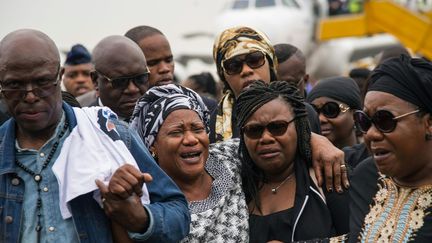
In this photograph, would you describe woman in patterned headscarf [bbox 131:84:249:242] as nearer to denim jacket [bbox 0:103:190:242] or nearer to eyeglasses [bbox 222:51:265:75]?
denim jacket [bbox 0:103:190:242]

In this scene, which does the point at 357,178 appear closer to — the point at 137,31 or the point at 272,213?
the point at 272,213

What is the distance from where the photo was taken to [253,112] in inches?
203

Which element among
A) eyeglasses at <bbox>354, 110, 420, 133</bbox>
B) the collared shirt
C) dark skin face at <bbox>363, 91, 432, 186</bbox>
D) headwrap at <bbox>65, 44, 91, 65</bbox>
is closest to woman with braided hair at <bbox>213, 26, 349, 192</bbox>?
eyeglasses at <bbox>354, 110, 420, 133</bbox>

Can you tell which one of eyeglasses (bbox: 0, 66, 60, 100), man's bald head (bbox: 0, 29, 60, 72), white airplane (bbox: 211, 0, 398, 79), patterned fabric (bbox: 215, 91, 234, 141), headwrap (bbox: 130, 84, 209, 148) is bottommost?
white airplane (bbox: 211, 0, 398, 79)

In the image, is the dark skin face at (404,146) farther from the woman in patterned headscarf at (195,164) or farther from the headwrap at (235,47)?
the headwrap at (235,47)

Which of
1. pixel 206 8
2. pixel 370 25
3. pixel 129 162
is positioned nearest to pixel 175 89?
pixel 129 162

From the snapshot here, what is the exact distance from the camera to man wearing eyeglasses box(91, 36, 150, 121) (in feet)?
19.9

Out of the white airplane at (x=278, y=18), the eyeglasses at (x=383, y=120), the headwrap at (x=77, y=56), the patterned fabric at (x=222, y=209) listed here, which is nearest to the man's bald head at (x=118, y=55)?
the patterned fabric at (x=222, y=209)

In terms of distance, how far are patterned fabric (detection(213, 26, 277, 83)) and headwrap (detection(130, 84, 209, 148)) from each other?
132cm

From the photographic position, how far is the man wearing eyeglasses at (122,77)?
6.06 metres

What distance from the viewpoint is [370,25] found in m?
25.1

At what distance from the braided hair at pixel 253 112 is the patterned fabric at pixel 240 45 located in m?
1.29

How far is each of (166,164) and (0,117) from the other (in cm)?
194

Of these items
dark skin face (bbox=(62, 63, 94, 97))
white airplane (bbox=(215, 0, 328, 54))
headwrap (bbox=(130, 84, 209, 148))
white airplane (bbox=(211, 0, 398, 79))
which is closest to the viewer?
headwrap (bbox=(130, 84, 209, 148))
